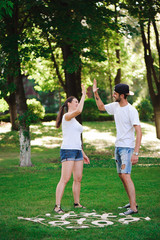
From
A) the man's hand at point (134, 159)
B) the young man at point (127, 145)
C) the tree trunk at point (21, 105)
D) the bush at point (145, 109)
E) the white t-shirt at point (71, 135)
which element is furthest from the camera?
the bush at point (145, 109)

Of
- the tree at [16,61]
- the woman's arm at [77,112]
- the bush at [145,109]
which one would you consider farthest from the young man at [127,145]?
the bush at [145,109]

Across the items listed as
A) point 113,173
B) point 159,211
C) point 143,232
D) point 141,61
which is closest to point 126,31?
point 113,173

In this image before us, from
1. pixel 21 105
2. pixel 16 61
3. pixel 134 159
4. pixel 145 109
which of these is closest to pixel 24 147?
pixel 21 105

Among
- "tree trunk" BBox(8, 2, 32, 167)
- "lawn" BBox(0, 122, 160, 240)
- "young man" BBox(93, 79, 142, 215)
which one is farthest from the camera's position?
"tree trunk" BBox(8, 2, 32, 167)

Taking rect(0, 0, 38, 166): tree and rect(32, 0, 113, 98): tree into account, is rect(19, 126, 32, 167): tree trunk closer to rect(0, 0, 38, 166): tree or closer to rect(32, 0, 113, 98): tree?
rect(0, 0, 38, 166): tree

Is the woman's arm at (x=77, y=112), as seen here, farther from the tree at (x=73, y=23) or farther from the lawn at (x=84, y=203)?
the tree at (x=73, y=23)

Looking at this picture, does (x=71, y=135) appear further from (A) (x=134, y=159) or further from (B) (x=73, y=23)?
(B) (x=73, y=23)

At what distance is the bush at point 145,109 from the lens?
1483 inches

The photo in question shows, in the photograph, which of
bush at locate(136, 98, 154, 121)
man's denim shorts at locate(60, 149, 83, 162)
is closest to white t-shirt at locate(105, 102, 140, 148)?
man's denim shorts at locate(60, 149, 83, 162)

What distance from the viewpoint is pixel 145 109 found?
124ft

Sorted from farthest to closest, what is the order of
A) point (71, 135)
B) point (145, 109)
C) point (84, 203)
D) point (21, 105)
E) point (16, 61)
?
1. point (145, 109)
2. point (21, 105)
3. point (16, 61)
4. point (84, 203)
5. point (71, 135)

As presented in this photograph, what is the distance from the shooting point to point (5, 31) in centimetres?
1540

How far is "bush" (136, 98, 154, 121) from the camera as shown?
37656mm

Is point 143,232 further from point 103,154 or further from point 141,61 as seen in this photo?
point 141,61
